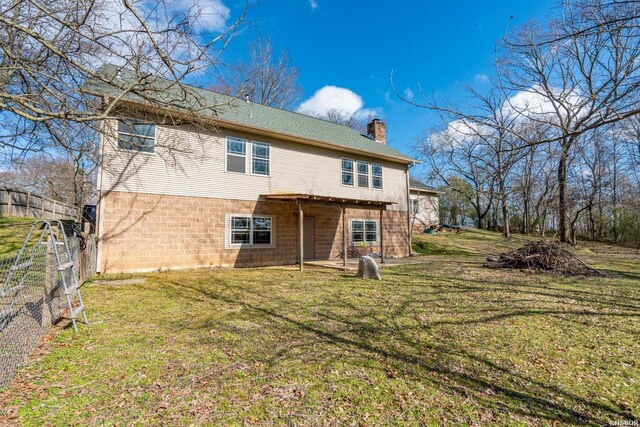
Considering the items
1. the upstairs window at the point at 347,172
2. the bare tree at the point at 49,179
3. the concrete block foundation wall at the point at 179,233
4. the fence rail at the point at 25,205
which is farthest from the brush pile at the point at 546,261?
the bare tree at the point at 49,179

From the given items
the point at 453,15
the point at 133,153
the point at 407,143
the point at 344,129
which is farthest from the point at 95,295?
the point at 407,143

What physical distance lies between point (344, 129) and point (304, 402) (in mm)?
16236

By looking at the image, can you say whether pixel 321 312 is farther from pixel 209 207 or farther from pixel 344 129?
pixel 344 129

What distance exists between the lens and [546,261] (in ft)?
35.1

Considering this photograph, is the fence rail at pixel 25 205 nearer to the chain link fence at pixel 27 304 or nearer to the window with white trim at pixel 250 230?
the window with white trim at pixel 250 230

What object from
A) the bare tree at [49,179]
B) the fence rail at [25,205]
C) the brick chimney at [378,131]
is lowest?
the fence rail at [25,205]

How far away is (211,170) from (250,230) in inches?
103

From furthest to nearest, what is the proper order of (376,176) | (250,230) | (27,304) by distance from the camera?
(376,176)
(250,230)
(27,304)

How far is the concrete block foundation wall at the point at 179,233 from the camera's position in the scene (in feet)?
30.1

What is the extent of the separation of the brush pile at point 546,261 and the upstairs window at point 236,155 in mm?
10066

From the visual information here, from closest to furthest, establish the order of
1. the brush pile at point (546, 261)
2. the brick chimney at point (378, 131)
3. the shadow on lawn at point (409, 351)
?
1. the shadow on lawn at point (409, 351)
2. the brush pile at point (546, 261)
3. the brick chimney at point (378, 131)

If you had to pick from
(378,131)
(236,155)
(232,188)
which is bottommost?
(232,188)

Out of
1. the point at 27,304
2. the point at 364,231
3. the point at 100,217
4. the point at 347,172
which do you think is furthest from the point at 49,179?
the point at 27,304

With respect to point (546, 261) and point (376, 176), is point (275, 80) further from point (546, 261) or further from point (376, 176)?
point (546, 261)
